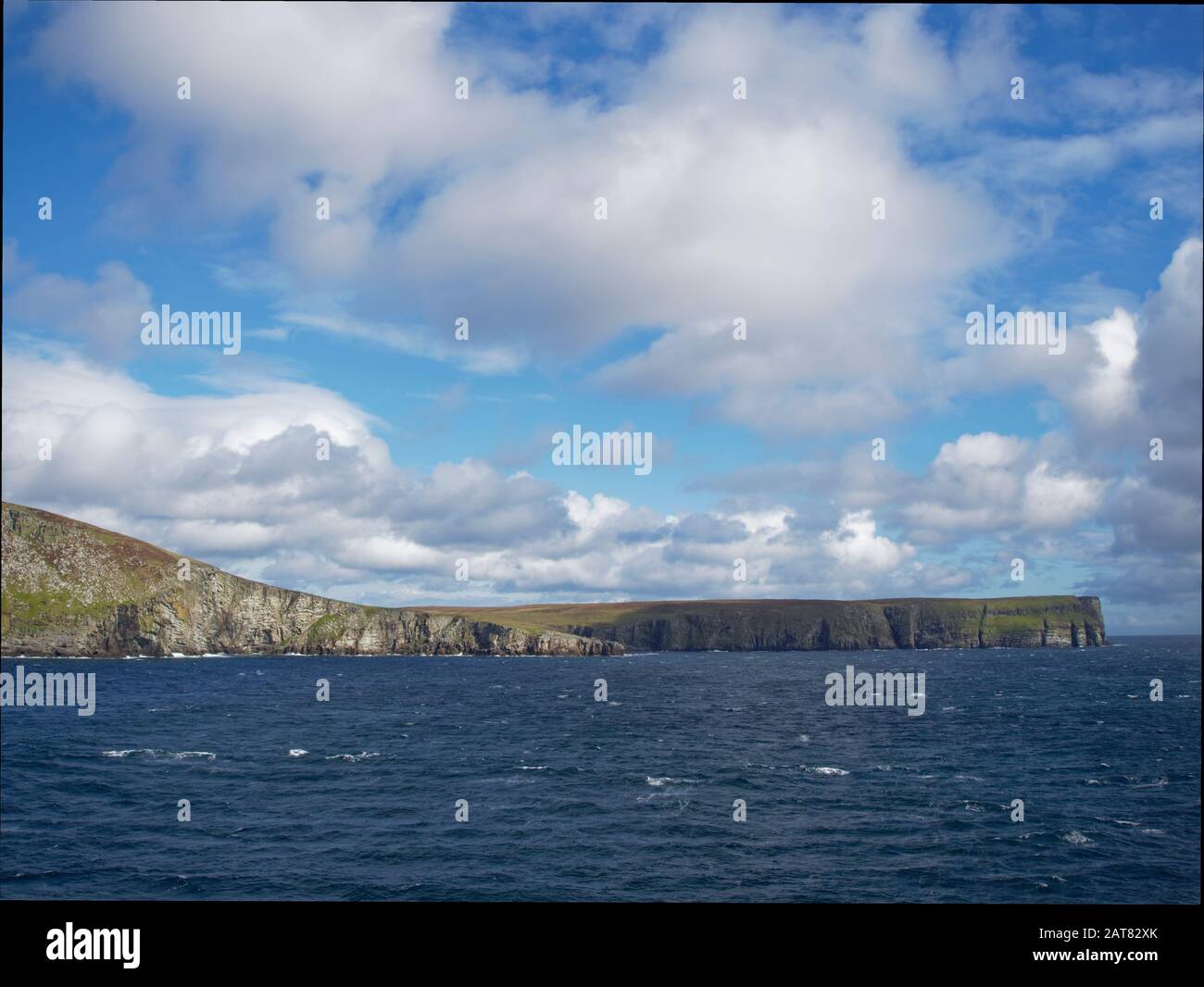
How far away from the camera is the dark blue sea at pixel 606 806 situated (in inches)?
2007

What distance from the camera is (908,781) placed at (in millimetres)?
79750

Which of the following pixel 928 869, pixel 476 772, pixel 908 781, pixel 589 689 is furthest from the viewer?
pixel 589 689

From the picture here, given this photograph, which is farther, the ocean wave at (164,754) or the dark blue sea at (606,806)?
the ocean wave at (164,754)

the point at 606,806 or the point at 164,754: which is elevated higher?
the point at 606,806

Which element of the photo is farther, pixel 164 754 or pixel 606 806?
pixel 164 754

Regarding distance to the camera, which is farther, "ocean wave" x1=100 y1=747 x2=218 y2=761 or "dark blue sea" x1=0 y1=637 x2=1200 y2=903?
"ocean wave" x1=100 y1=747 x2=218 y2=761

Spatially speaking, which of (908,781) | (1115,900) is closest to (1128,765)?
(908,781)

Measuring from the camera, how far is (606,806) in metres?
69.8

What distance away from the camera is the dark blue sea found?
2007 inches
